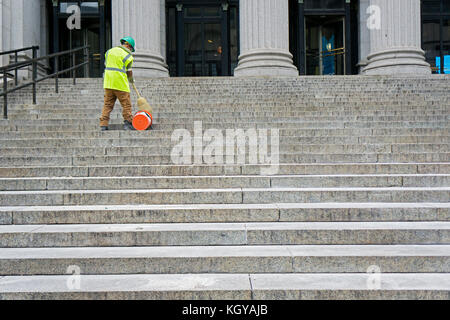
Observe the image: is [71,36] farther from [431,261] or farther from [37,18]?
[431,261]

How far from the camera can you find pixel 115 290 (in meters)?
3.29

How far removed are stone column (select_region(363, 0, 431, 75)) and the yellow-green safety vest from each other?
8910 millimetres

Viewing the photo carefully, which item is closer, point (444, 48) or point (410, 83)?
point (410, 83)

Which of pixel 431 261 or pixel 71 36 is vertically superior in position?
pixel 71 36

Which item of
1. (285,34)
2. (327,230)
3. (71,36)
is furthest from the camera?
(71,36)

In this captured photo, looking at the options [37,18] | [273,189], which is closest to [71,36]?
[37,18]

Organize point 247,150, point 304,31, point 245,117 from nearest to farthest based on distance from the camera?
point 247,150, point 245,117, point 304,31

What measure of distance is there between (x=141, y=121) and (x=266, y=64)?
6.43 m

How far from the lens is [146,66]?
42.3 feet

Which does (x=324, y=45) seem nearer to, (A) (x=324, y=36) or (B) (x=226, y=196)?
(A) (x=324, y=36)

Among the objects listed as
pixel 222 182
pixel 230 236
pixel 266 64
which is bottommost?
pixel 230 236

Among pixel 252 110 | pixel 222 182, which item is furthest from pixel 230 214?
pixel 252 110

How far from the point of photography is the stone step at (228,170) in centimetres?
564
